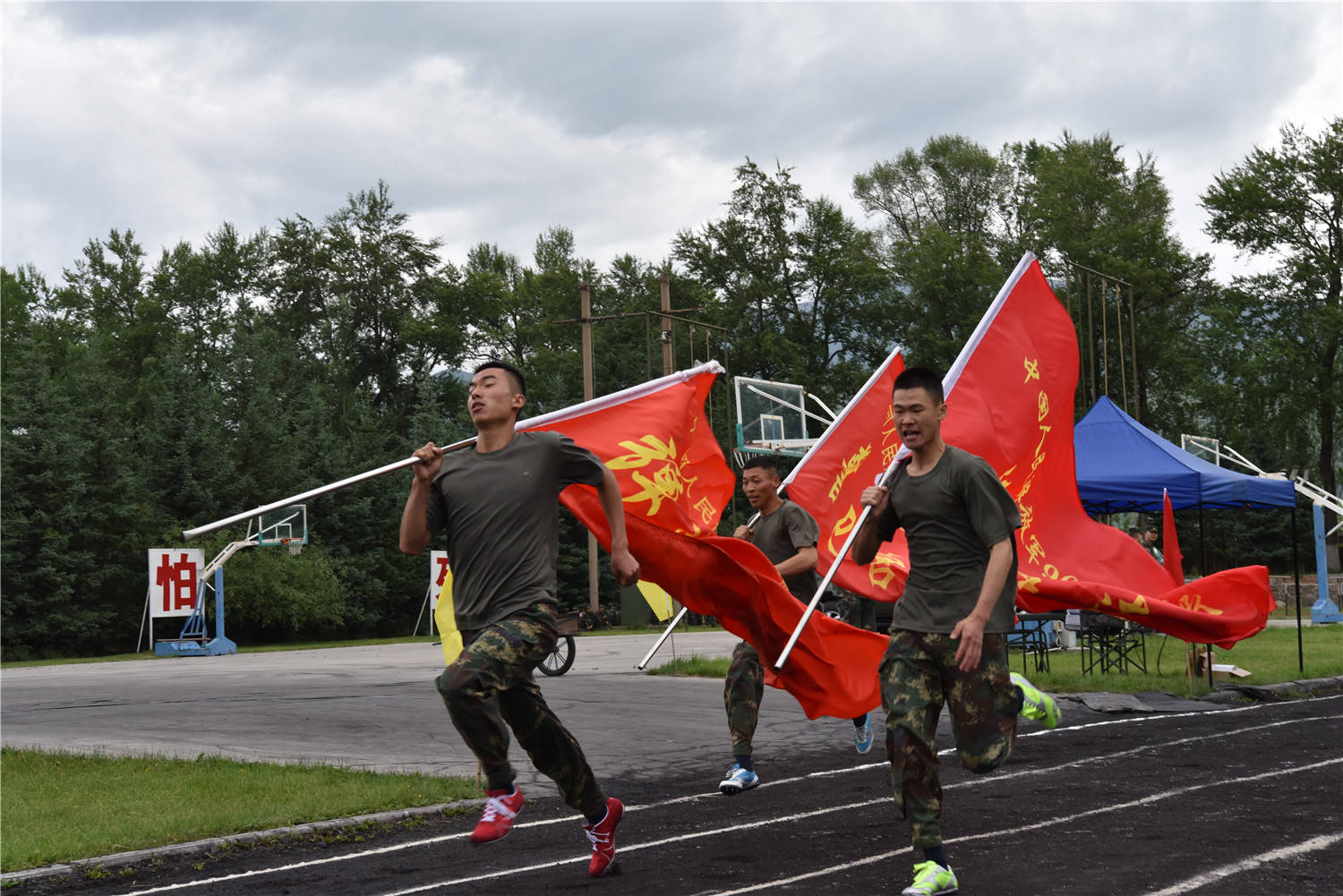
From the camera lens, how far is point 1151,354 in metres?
55.0

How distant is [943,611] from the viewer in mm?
6102

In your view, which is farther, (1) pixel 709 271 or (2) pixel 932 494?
(1) pixel 709 271

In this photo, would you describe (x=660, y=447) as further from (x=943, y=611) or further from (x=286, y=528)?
(x=286, y=528)

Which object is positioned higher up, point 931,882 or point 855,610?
point 855,610

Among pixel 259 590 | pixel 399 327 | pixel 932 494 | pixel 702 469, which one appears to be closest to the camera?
pixel 932 494

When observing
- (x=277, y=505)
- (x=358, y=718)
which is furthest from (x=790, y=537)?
(x=358, y=718)

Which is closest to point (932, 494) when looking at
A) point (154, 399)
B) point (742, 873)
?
point (742, 873)

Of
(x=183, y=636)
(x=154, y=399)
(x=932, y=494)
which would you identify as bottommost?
(x=183, y=636)

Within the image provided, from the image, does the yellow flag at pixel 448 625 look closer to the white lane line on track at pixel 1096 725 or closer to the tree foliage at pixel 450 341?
the white lane line on track at pixel 1096 725

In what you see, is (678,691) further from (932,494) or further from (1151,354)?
(1151,354)

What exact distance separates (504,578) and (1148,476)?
13670 millimetres

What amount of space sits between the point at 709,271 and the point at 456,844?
56341mm

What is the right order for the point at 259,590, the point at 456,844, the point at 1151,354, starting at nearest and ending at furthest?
the point at 456,844, the point at 259,590, the point at 1151,354

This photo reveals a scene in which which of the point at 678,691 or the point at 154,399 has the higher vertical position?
the point at 154,399
